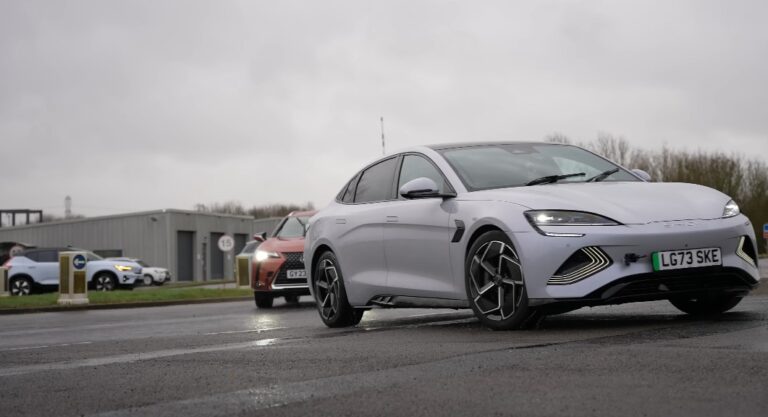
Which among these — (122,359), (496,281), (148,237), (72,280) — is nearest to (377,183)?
(496,281)

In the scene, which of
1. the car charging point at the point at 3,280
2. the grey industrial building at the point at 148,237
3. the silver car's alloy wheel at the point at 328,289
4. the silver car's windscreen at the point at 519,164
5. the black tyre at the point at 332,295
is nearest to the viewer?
the silver car's windscreen at the point at 519,164

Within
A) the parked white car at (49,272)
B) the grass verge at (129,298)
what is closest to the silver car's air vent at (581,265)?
the grass verge at (129,298)

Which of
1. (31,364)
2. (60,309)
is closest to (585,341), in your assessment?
(31,364)

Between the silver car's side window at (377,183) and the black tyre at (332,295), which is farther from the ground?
the silver car's side window at (377,183)

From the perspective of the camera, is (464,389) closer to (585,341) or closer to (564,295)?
(585,341)

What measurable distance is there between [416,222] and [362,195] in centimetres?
134

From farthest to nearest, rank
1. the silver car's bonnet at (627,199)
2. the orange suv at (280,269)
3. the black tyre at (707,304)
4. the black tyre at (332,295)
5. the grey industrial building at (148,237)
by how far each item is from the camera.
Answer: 1. the grey industrial building at (148,237)
2. the orange suv at (280,269)
3. the black tyre at (332,295)
4. the black tyre at (707,304)
5. the silver car's bonnet at (627,199)

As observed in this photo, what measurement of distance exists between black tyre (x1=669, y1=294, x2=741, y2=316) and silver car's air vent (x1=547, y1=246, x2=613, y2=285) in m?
1.13

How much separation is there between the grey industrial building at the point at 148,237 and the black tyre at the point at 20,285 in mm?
26555

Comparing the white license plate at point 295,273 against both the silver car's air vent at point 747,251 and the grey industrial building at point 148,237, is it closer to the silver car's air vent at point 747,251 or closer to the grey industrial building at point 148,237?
the silver car's air vent at point 747,251

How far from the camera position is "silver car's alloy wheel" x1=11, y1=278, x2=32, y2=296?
3541 cm

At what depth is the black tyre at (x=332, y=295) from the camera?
30.1ft

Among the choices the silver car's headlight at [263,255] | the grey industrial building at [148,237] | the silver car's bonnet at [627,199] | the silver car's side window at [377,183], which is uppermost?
the grey industrial building at [148,237]

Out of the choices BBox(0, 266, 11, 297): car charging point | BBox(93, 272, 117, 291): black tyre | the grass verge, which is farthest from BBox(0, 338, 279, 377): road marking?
BBox(93, 272, 117, 291): black tyre
